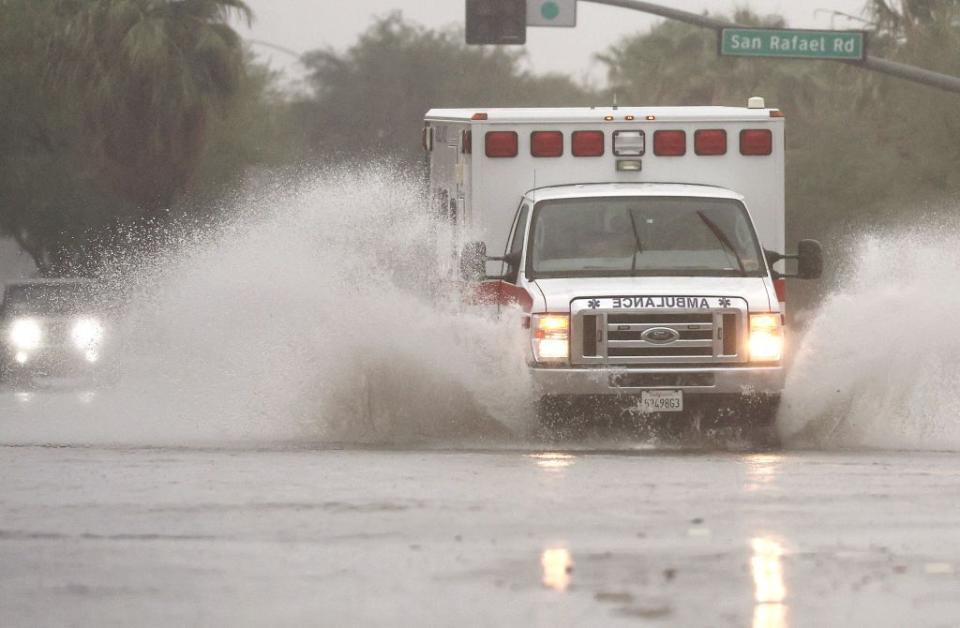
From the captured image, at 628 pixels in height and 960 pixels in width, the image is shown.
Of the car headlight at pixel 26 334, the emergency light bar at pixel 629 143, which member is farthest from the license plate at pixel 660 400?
the car headlight at pixel 26 334

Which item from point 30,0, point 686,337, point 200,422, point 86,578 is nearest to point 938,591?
point 86,578

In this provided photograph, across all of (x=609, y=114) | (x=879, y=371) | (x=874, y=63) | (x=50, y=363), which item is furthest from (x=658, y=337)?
Answer: (x=50, y=363)

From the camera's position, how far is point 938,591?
8.14m

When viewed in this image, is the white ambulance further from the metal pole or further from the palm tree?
the palm tree

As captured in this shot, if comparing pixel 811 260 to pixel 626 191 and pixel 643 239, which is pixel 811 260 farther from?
pixel 626 191

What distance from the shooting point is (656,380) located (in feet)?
49.0

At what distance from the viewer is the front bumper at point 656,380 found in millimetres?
14836

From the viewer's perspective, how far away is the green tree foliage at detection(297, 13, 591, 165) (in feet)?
261

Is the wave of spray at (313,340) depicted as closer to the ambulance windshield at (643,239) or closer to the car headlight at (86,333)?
the ambulance windshield at (643,239)

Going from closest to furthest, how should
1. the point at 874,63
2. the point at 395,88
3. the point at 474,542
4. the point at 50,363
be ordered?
the point at 474,542, the point at 874,63, the point at 50,363, the point at 395,88

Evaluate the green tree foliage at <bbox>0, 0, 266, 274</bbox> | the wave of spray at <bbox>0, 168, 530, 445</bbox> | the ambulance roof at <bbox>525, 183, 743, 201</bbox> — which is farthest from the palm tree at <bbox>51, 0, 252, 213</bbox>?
the ambulance roof at <bbox>525, 183, 743, 201</bbox>

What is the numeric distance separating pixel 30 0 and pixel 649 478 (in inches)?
1346

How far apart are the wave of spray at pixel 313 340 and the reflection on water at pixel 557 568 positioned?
6.05 metres

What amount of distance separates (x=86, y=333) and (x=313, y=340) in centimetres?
1112
